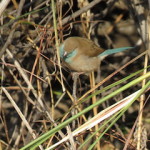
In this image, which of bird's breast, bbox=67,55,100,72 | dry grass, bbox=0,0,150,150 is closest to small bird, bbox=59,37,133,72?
bird's breast, bbox=67,55,100,72

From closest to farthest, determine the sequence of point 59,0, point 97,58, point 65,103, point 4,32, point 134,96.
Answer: point 134,96, point 59,0, point 4,32, point 97,58, point 65,103

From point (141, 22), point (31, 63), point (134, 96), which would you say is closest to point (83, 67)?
point (31, 63)

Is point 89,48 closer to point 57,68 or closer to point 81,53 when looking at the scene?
point 81,53

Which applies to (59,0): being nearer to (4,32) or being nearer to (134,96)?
(4,32)

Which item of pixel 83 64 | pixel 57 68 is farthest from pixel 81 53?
pixel 57 68

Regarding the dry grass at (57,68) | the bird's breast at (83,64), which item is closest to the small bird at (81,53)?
the bird's breast at (83,64)

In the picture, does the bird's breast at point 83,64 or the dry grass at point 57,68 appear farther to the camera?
the bird's breast at point 83,64

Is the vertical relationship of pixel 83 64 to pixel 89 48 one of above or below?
below

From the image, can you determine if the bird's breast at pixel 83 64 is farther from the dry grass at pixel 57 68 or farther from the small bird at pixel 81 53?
the dry grass at pixel 57 68

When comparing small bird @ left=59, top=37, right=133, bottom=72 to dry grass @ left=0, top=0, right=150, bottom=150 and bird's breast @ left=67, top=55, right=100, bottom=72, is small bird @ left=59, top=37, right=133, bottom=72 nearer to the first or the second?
bird's breast @ left=67, top=55, right=100, bottom=72
